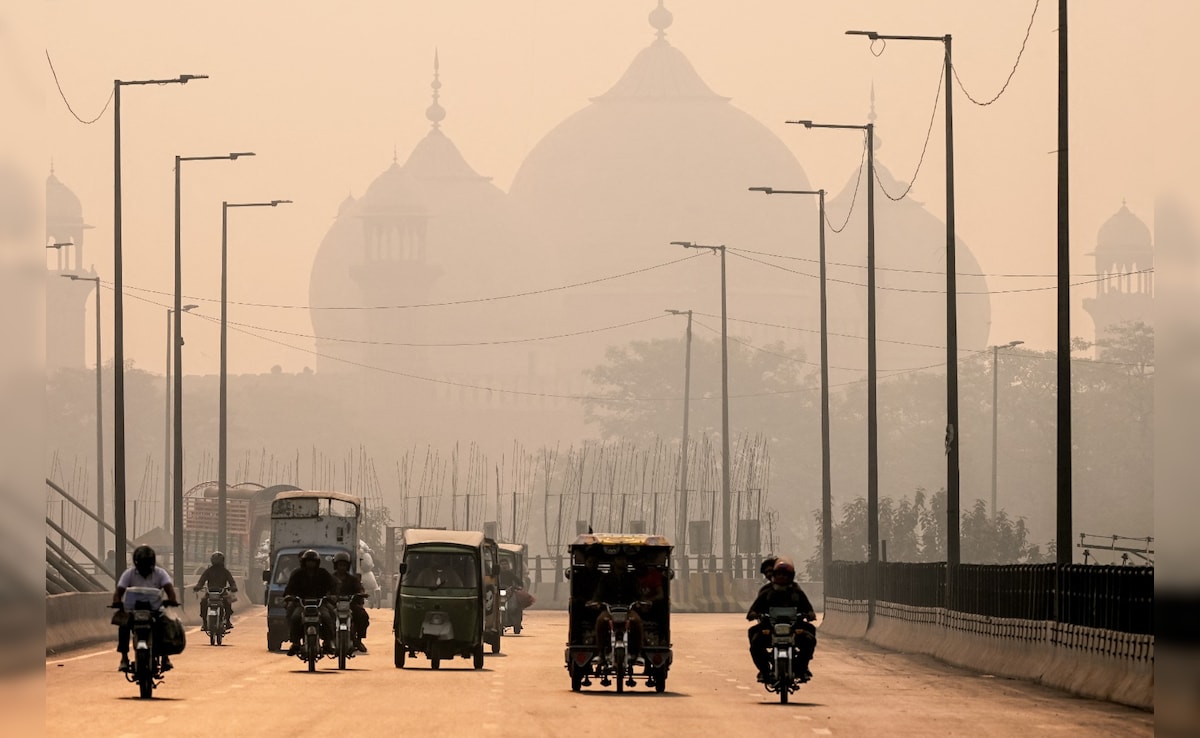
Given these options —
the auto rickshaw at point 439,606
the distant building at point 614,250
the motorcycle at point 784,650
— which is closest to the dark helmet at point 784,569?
the motorcycle at point 784,650

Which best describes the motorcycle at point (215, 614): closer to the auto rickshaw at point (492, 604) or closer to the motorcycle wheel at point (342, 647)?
the auto rickshaw at point (492, 604)

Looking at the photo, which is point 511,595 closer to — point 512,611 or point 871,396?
point 512,611

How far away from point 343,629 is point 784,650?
8177mm

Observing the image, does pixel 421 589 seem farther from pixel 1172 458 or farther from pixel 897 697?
pixel 1172 458

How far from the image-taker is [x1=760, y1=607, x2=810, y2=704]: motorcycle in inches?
845

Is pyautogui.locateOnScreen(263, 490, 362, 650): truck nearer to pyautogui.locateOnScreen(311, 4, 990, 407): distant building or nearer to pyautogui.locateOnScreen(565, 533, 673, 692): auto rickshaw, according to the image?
pyautogui.locateOnScreen(565, 533, 673, 692): auto rickshaw

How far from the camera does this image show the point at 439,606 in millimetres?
29828

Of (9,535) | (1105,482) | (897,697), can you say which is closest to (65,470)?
(1105,482)

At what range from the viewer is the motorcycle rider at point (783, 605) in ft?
70.2

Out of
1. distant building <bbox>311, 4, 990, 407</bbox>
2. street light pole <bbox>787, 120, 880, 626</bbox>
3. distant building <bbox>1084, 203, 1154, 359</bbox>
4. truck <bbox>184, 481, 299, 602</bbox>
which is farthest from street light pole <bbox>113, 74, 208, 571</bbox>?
distant building <bbox>311, 4, 990, 407</bbox>

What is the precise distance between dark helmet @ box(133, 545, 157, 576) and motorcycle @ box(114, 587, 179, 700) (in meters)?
0.18

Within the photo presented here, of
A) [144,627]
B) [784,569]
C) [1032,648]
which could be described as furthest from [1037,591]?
[144,627]

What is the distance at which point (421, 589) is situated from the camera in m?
29.7

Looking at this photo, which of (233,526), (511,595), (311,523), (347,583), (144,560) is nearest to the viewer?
(144,560)
